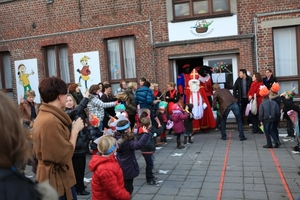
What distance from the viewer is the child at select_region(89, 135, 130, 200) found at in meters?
3.78

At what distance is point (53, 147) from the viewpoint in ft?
10.4

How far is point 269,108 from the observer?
8961 millimetres

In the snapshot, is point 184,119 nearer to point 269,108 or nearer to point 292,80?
point 269,108

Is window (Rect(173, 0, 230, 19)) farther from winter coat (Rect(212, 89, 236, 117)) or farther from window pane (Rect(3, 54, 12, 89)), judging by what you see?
window pane (Rect(3, 54, 12, 89))

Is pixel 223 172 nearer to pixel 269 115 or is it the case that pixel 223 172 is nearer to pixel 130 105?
pixel 269 115

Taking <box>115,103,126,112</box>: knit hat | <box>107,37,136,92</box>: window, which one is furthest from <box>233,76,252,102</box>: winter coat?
<box>115,103,126,112</box>: knit hat

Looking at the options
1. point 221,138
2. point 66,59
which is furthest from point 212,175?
point 66,59

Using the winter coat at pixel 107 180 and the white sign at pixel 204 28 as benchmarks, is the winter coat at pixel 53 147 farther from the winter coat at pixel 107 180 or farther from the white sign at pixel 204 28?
the white sign at pixel 204 28

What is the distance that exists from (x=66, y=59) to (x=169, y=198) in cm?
1089

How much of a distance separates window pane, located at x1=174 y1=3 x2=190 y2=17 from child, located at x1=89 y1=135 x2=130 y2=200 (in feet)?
31.8

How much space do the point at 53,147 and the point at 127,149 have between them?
6.91 feet

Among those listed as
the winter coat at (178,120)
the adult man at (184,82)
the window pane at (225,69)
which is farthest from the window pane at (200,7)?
the winter coat at (178,120)

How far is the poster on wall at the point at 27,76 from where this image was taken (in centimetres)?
1534

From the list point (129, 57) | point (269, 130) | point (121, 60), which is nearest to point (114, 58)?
point (121, 60)
